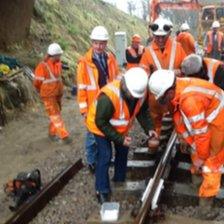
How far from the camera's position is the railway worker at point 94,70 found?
784cm

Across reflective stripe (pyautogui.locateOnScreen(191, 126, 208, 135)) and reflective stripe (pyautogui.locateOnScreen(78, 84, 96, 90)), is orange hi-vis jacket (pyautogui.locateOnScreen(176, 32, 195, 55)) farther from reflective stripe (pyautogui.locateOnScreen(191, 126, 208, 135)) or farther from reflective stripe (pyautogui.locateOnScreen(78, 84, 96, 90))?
reflective stripe (pyautogui.locateOnScreen(191, 126, 208, 135))

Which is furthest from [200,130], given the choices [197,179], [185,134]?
[197,179]

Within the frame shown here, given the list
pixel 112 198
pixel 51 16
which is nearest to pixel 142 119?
pixel 112 198

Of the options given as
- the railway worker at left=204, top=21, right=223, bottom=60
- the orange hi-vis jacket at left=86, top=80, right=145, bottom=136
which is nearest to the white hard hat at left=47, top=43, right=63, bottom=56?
the orange hi-vis jacket at left=86, top=80, right=145, bottom=136

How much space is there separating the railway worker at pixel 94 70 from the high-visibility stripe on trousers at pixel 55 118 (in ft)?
Result: 7.92

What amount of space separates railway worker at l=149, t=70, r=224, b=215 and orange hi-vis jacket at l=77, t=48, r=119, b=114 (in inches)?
81.1

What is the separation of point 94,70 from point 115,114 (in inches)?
69.3

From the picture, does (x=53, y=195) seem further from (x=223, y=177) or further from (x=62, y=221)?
(x=223, y=177)

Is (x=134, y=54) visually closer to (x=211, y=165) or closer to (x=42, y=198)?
(x=42, y=198)

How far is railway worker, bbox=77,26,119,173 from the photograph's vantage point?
784 cm

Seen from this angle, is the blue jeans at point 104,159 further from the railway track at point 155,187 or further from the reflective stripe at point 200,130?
the reflective stripe at point 200,130

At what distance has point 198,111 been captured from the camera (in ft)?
18.8

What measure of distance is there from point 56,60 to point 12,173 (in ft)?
9.03

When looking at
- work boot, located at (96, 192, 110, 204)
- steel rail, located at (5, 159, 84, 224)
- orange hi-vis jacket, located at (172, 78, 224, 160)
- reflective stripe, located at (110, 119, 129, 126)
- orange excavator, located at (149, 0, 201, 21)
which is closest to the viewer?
orange hi-vis jacket, located at (172, 78, 224, 160)
